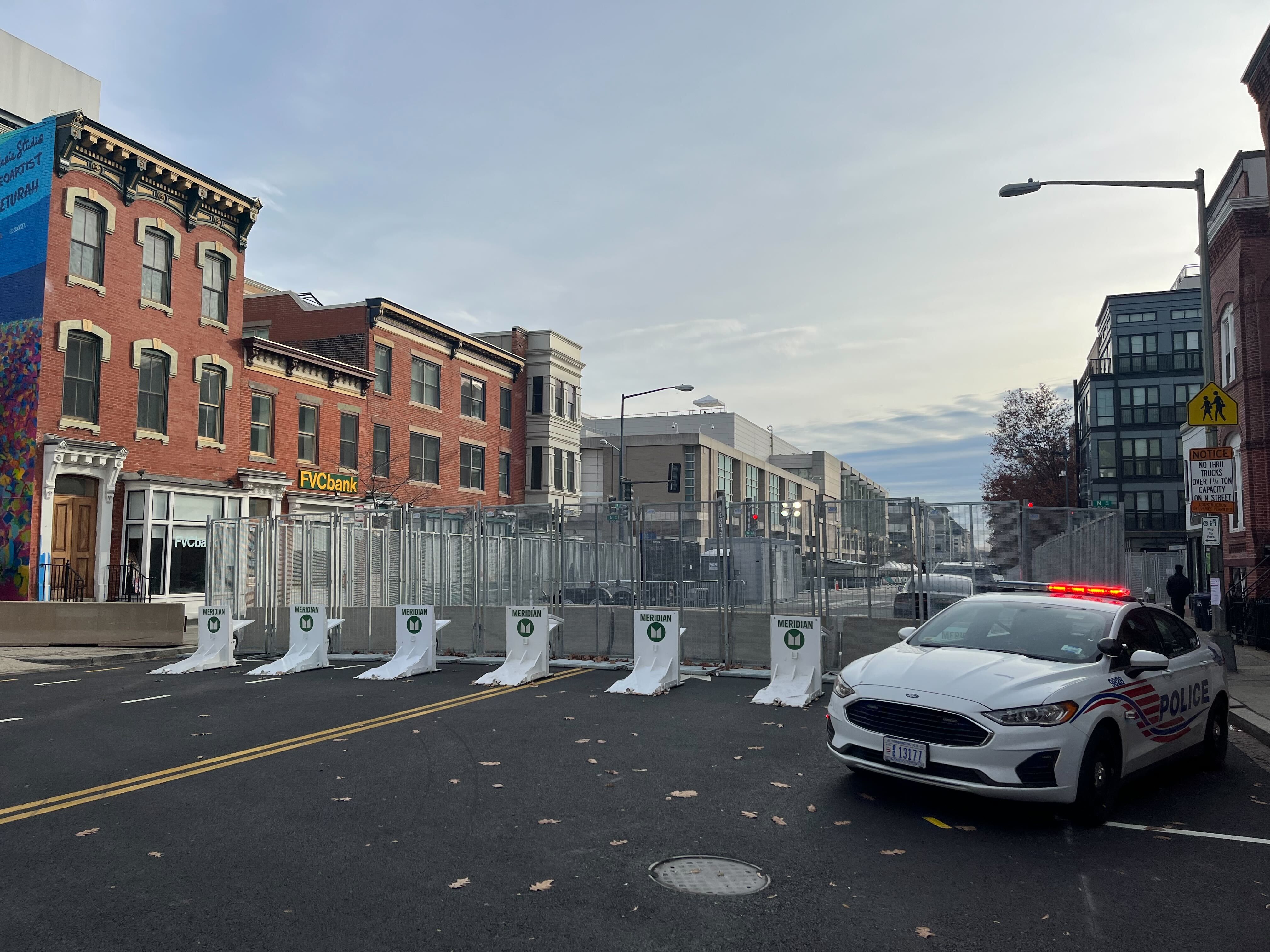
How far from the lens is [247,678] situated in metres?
15.3

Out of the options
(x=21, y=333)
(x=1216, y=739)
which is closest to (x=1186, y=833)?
(x=1216, y=739)

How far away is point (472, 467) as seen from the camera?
40.0 m

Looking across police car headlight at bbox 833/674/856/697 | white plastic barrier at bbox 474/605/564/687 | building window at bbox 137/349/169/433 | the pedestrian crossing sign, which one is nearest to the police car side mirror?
police car headlight at bbox 833/674/856/697

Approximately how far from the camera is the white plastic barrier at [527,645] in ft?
47.7

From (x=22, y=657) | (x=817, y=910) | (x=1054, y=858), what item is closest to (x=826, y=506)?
(x=1054, y=858)

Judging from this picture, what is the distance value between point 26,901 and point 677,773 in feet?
15.9

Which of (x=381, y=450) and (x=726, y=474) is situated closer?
(x=381, y=450)

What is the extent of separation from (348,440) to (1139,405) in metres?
51.2

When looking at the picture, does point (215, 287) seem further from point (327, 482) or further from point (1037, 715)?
point (1037, 715)

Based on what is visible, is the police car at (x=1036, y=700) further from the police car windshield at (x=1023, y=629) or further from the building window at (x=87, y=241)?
the building window at (x=87, y=241)

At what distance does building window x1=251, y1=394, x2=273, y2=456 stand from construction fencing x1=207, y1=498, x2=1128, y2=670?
34.6ft

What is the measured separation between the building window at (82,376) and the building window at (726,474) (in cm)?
6152

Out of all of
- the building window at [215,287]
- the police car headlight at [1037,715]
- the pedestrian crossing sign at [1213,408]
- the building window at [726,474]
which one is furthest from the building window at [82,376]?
the building window at [726,474]

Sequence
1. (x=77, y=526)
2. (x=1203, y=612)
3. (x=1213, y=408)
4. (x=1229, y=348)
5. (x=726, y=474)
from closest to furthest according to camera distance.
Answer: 1. (x=1213, y=408)
2. (x=77, y=526)
3. (x=1203, y=612)
4. (x=1229, y=348)
5. (x=726, y=474)
